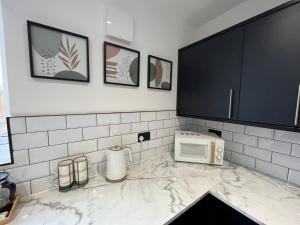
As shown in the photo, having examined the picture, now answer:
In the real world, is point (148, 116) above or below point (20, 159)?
above

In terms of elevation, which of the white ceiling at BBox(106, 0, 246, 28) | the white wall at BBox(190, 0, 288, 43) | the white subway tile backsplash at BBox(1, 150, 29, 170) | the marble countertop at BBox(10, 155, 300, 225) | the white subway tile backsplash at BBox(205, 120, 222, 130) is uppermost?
the white ceiling at BBox(106, 0, 246, 28)

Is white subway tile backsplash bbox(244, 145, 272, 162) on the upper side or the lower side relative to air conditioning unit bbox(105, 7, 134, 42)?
lower

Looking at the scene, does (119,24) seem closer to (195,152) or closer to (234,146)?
(195,152)

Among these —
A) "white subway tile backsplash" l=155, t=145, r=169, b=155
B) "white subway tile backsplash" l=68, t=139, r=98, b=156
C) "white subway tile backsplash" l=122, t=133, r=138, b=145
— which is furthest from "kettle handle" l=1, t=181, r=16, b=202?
"white subway tile backsplash" l=155, t=145, r=169, b=155

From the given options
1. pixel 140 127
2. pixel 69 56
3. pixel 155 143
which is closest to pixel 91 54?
pixel 69 56

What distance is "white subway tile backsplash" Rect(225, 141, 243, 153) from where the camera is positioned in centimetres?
128

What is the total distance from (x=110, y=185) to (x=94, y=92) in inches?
25.4

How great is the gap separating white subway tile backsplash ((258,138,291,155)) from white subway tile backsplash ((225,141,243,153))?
155 millimetres

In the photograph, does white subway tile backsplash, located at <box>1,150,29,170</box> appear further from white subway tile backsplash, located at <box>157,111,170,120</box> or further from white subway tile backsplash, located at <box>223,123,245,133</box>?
white subway tile backsplash, located at <box>223,123,245,133</box>

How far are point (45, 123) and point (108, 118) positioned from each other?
15.2 inches

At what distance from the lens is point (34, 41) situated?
779 mm

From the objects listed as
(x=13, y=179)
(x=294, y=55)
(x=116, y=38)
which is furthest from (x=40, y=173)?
(x=294, y=55)

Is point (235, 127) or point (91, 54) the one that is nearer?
point (91, 54)

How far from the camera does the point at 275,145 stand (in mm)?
1066
